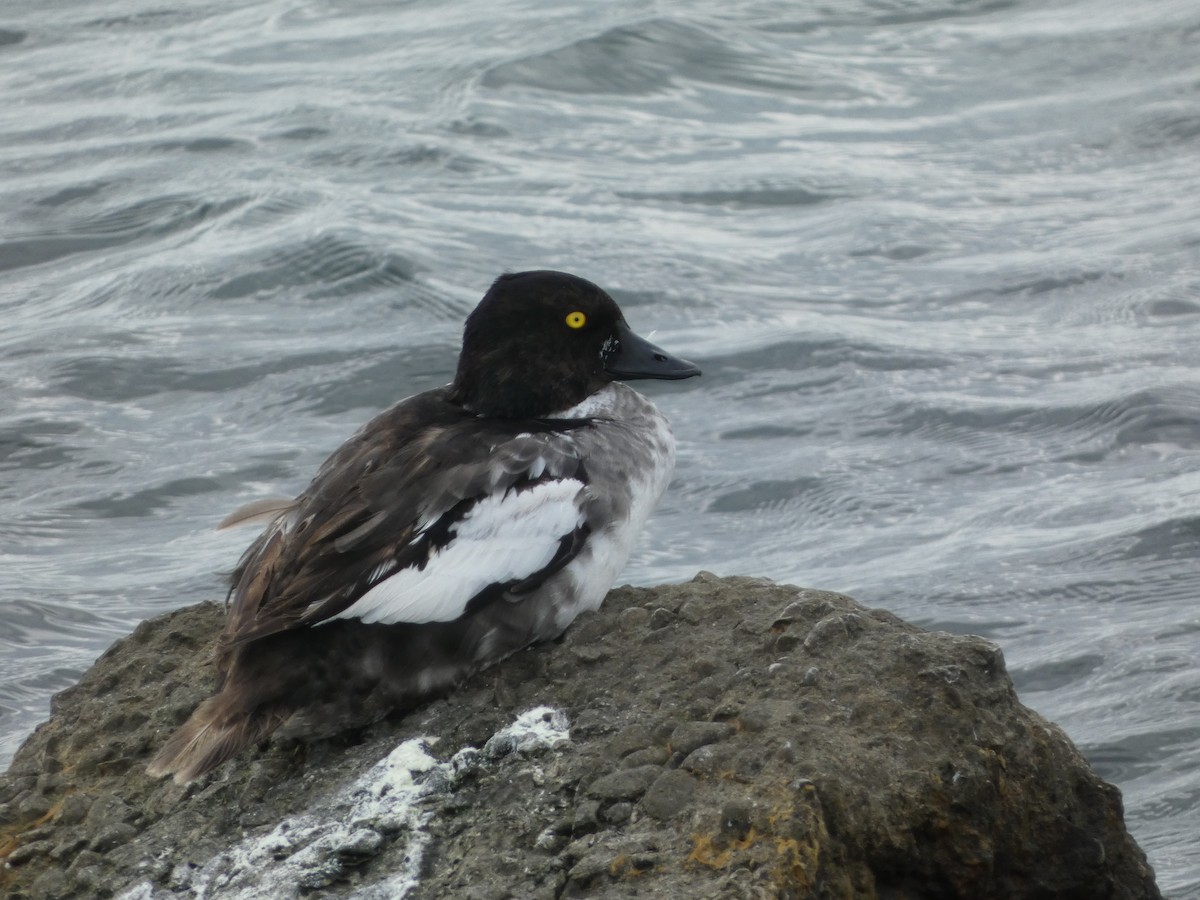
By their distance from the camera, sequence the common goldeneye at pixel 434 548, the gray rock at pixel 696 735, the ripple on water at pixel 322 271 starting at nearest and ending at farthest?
the gray rock at pixel 696 735, the common goldeneye at pixel 434 548, the ripple on water at pixel 322 271

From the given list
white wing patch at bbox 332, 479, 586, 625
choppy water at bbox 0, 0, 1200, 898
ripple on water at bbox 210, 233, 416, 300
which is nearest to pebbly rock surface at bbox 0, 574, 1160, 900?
white wing patch at bbox 332, 479, 586, 625

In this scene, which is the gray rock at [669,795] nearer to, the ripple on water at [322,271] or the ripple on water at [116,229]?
the ripple on water at [322,271]

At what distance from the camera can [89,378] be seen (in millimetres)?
10156

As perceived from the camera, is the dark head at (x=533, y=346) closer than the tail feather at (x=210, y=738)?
No

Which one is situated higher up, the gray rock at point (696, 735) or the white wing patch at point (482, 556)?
the white wing patch at point (482, 556)

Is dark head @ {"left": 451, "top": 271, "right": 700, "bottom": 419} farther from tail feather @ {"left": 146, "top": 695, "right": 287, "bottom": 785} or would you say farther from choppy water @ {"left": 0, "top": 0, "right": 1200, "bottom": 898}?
choppy water @ {"left": 0, "top": 0, "right": 1200, "bottom": 898}

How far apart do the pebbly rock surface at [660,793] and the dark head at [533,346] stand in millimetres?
1174

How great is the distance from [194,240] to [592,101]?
4196mm

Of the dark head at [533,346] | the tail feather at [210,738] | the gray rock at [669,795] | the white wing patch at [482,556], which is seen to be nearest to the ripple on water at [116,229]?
the dark head at [533,346]

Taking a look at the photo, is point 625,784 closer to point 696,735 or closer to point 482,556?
point 696,735

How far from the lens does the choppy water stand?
7773 millimetres

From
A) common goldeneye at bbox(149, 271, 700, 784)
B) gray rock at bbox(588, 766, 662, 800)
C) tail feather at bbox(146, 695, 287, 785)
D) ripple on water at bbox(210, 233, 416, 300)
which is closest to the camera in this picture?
gray rock at bbox(588, 766, 662, 800)

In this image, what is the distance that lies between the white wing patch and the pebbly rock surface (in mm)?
226

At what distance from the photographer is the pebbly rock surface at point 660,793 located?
3.37 metres
